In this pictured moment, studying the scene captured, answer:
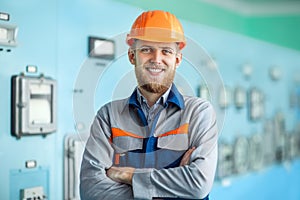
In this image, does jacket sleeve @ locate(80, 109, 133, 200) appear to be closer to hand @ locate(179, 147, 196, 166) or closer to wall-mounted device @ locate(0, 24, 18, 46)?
hand @ locate(179, 147, 196, 166)

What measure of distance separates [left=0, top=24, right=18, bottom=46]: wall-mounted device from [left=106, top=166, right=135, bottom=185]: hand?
108cm

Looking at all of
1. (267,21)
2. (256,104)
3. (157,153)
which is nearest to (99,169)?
(157,153)

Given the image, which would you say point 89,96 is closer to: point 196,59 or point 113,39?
point 113,39

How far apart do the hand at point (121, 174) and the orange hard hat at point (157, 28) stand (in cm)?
43

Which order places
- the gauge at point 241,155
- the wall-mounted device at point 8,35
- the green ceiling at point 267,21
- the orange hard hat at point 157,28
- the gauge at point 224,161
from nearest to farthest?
the orange hard hat at point 157,28 < the wall-mounted device at point 8,35 < the gauge at point 224,161 < the gauge at point 241,155 < the green ceiling at point 267,21

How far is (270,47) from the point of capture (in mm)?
4863

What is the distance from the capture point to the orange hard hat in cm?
146

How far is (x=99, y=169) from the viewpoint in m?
1.50

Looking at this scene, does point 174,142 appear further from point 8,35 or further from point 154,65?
point 8,35

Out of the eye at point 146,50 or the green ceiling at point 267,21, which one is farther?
the green ceiling at point 267,21

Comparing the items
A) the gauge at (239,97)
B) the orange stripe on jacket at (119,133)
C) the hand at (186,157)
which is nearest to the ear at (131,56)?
the orange stripe on jacket at (119,133)

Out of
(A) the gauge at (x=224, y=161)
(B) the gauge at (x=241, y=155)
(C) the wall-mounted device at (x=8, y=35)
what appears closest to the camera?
(C) the wall-mounted device at (x=8, y=35)

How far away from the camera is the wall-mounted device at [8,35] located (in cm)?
226

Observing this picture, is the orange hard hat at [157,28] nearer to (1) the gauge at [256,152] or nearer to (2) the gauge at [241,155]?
(2) the gauge at [241,155]
